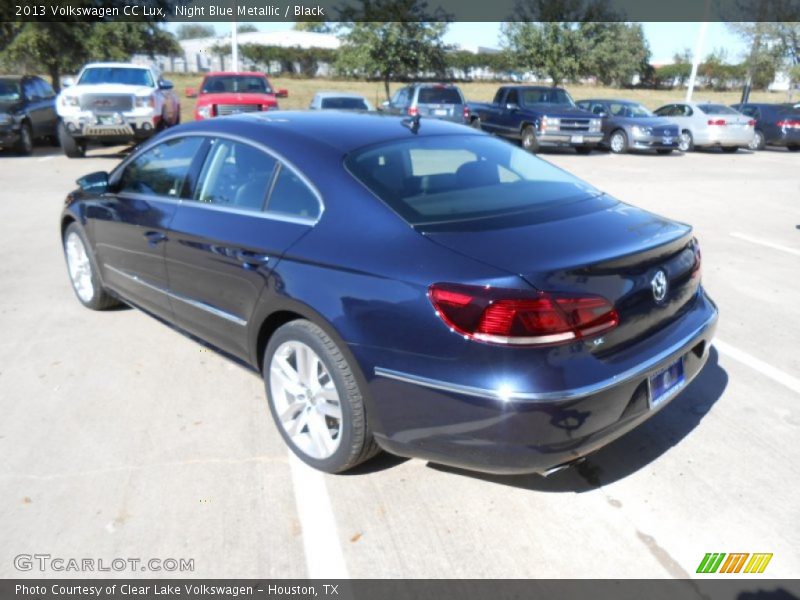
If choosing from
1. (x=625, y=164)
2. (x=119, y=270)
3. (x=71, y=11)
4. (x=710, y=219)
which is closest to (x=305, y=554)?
(x=119, y=270)

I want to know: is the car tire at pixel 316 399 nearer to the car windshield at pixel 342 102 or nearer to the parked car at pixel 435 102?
the car windshield at pixel 342 102

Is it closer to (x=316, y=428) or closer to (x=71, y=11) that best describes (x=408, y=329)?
(x=316, y=428)

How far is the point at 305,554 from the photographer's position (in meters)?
2.70

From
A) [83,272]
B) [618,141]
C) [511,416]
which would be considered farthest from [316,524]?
[618,141]

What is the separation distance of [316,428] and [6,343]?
291cm

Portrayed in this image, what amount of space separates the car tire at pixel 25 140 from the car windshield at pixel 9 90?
28.5 inches

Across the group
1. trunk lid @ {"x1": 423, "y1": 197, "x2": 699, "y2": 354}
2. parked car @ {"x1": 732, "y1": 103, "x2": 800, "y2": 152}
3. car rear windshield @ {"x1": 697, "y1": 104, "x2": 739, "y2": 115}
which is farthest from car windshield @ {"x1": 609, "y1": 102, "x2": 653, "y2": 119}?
trunk lid @ {"x1": 423, "y1": 197, "x2": 699, "y2": 354}

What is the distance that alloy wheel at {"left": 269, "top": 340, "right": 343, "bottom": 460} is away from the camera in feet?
10.0

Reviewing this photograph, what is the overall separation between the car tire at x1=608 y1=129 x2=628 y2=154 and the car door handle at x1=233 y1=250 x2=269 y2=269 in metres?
17.2

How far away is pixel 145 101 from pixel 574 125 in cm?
1067

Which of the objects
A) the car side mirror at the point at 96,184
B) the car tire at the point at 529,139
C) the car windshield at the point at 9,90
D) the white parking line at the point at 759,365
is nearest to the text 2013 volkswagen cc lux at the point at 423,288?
the car side mirror at the point at 96,184

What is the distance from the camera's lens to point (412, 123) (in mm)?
3781

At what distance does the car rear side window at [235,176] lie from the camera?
347 centimetres

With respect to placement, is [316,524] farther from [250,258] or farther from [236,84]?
[236,84]
